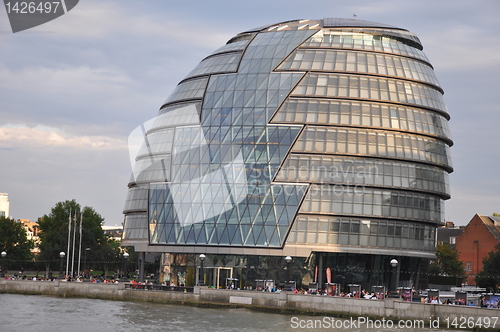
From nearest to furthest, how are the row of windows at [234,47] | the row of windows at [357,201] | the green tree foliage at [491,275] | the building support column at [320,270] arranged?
the building support column at [320,270] < the row of windows at [357,201] < the row of windows at [234,47] < the green tree foliage at [491,275]

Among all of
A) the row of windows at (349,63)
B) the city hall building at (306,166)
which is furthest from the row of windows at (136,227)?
the row of windows at (349,63)

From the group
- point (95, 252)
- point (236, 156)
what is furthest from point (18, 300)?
point (95, 252)

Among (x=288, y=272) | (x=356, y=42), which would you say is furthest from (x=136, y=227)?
(x=356, y=42)

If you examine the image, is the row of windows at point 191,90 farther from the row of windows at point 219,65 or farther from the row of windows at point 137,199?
the row of windows at point 137,199

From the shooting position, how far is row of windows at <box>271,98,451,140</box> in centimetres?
8281

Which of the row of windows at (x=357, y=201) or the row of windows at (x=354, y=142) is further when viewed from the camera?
the row of windows at (x=354, y=142)

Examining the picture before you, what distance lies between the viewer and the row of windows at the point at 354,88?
83812mm

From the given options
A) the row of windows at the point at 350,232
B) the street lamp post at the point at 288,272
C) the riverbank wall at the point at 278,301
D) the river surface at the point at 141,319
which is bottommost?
the river surface at the point at 141,319

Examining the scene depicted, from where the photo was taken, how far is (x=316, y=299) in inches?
2616

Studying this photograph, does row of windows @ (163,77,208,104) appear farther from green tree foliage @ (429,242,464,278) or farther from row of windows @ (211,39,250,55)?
green tree foliage @ (429,242,464,278)

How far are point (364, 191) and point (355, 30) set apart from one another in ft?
64.9

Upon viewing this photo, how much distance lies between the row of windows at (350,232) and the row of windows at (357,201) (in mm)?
978

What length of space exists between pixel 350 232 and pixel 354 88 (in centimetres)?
1624

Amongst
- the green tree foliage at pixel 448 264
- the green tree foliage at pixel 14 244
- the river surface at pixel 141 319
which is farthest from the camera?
the green tree foliage at pixel 14 244
